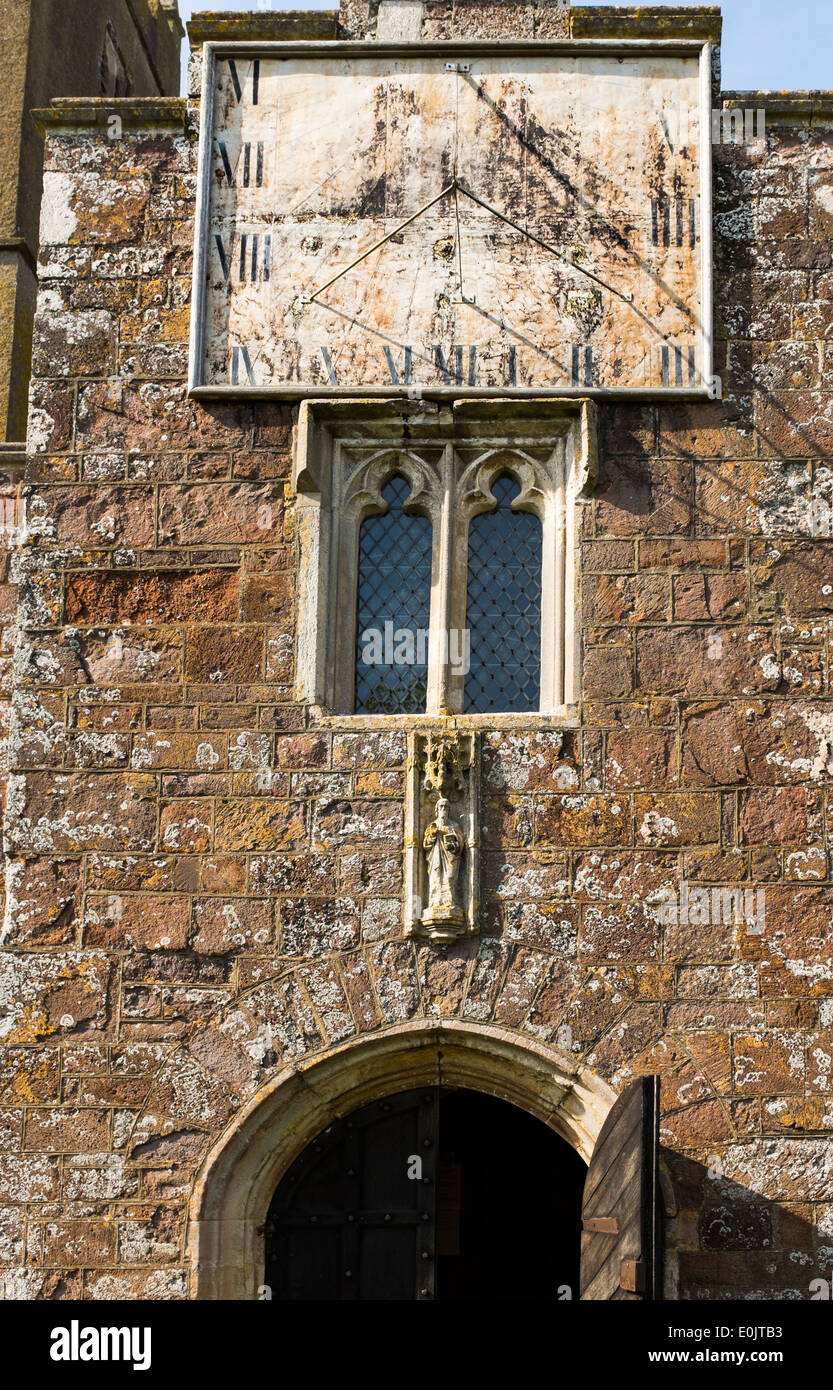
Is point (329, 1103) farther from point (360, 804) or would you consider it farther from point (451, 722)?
point (451, 722)

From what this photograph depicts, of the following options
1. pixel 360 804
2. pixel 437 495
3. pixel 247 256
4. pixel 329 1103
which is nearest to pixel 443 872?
pixel 360 804

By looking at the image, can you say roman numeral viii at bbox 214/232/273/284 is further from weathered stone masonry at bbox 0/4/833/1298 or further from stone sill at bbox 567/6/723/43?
stone sill at bbox 567/6/723/43

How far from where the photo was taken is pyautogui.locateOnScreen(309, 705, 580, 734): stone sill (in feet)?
29.4

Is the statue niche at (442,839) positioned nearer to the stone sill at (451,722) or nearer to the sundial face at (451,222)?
the stone sill at (451,722)

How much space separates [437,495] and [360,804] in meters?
Answer: 1.48

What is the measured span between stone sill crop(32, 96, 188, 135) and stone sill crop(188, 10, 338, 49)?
1.31 ft

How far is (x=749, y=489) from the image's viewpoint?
923 centimetres

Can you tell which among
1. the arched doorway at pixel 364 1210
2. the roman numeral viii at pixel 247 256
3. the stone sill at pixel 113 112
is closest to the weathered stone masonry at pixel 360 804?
the roman numeral viii at pixel 247 256

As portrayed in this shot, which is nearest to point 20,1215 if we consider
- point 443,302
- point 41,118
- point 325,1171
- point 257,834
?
point 325,1171

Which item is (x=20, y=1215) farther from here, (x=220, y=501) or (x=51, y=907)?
(x=220, y=501)

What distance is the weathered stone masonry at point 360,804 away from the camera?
8.53 metres

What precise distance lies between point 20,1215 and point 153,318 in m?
3.99

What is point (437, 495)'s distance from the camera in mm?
9383

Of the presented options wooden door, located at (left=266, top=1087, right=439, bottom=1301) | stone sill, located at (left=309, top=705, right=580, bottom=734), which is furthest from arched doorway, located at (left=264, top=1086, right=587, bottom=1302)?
stone sill, located at (left=309, top=705, right=580, bottom=734)
